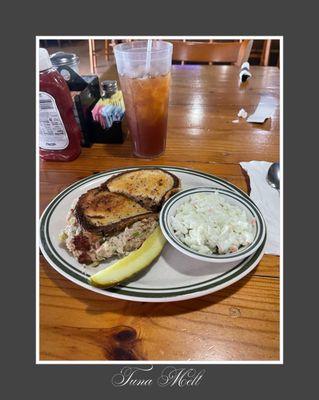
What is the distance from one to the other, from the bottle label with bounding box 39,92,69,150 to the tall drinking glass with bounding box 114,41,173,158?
0.24 meters

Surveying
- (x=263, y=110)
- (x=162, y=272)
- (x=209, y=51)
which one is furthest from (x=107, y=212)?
(x=209, y=51)

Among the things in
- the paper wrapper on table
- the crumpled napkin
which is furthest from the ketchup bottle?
the paper wrapper on table

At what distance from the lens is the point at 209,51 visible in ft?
6.64

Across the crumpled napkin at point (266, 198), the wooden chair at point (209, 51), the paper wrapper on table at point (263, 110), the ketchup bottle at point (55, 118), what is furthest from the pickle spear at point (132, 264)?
the wooden chair at point (209, 51)

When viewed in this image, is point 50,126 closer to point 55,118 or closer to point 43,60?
point 55,118

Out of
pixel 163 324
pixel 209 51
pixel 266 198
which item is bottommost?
pixel 163 324

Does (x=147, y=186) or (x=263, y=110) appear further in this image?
(x=263, y=110)

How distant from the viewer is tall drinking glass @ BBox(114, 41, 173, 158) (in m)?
0.94

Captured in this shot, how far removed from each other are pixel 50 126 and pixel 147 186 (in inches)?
15.8

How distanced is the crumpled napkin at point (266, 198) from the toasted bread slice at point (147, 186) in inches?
9.7

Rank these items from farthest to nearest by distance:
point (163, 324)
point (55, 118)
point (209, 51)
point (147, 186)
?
point (209, 51) < point (55, 118) < point (147, 186) < point (163, 324)

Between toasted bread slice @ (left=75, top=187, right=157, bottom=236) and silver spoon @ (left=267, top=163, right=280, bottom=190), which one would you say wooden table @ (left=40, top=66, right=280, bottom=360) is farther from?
silver spoon @ (left=267, top=163, right=280, bottom=190)

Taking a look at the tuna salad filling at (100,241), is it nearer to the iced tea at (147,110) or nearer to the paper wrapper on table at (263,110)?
the iced tea at (147,110)

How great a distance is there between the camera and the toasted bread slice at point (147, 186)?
0.78m
